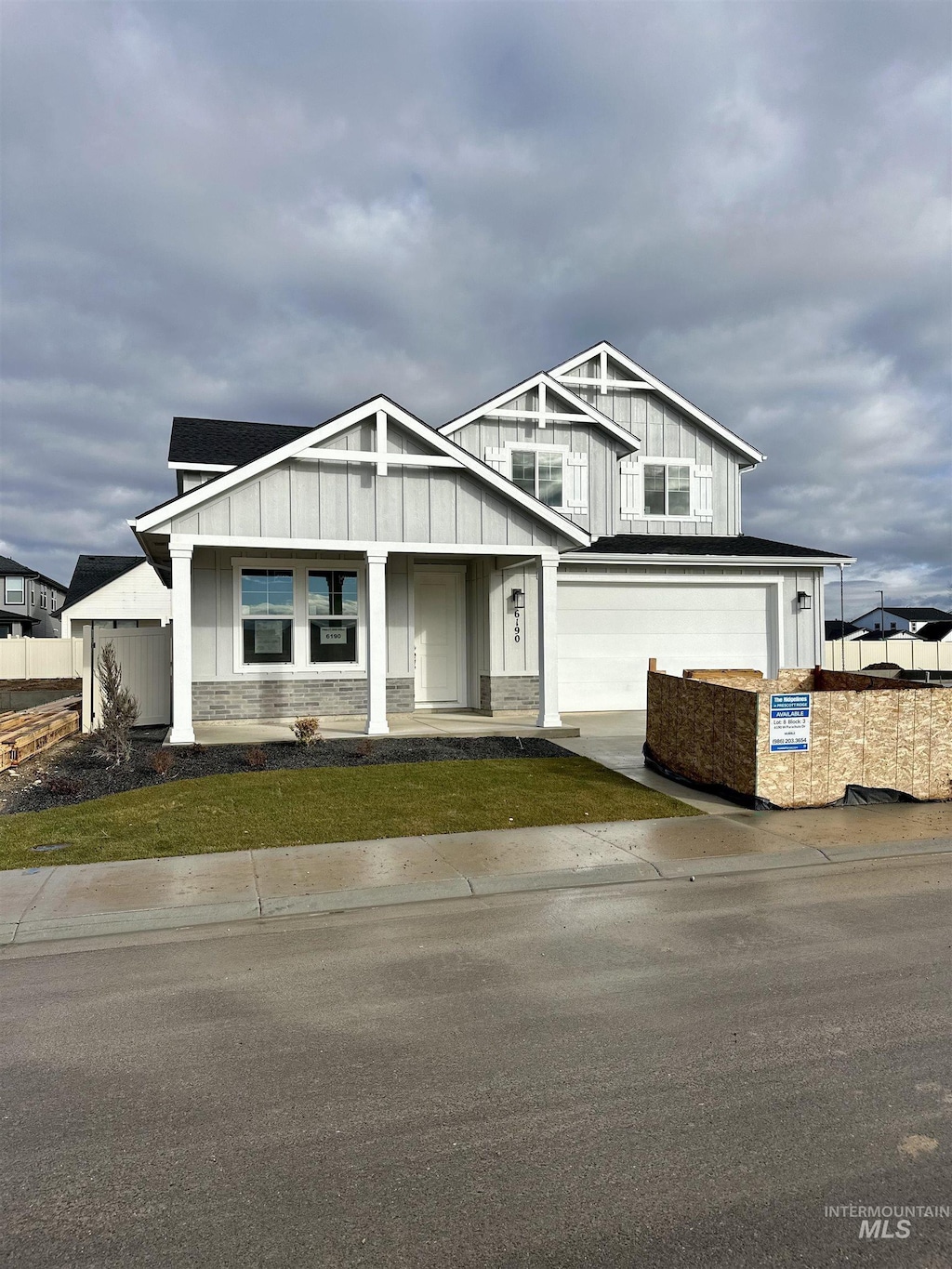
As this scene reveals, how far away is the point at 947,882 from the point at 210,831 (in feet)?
21.2

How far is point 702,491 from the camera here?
22.0 metres

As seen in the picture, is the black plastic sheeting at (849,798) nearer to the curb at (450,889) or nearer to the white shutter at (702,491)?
the curb at (450,889)

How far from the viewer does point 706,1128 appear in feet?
11.2

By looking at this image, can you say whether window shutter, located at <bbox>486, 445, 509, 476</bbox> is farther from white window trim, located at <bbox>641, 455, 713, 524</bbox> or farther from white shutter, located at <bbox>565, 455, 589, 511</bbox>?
white window trim, located at <bbox>641, 455, 713, 524</bbox>

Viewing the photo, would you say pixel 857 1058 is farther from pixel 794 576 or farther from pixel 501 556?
pixel 794 576

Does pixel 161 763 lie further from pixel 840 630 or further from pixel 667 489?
pixel 840 630

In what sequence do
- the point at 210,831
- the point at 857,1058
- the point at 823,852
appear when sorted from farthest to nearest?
the point at 210,831
the point at 823,852
the point at 857,1058

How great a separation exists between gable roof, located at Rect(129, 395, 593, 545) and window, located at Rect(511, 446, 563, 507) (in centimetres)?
544

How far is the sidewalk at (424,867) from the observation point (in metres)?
6.29

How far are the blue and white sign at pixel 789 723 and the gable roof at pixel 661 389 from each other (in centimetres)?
1418

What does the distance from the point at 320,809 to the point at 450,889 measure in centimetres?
284

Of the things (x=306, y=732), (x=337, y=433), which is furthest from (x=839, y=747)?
(x=337, y=433)

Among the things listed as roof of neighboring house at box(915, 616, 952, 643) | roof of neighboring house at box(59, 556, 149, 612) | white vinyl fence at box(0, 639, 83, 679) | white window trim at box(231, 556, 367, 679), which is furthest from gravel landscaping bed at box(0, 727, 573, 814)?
roof of neighboring house at box(915, 616, 952, 643)

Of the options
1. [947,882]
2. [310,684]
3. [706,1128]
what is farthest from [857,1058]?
[310,684]
